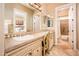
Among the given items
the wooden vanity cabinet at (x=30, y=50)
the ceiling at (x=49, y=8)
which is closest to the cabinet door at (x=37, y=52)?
the wooden vanity cabinet at (x=30, y=50)

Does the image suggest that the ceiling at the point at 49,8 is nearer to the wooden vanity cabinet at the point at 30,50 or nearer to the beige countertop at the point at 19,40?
the beige countertop at the point at 19,40

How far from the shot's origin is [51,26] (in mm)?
1681

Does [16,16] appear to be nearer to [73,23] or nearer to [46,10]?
[46,10]

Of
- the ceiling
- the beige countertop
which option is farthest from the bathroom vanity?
the ceiling

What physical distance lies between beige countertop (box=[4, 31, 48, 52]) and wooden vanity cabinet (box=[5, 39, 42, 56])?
53mm

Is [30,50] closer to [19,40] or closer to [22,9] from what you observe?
[19,40]

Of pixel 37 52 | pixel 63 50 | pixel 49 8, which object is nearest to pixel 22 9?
pixel 49 8

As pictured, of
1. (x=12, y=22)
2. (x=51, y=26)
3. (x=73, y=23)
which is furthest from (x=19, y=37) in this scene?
(x=73, y=23)

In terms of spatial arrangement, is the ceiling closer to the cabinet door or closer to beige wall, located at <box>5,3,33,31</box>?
beige wall, located at <box>5,3,33,31</box>

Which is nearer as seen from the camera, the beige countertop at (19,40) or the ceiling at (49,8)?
the beige countertop at (19,40)

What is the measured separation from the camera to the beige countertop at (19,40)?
52.7 inches

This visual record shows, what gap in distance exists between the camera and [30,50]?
1.60 m

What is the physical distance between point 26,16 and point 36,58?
2.06 feet

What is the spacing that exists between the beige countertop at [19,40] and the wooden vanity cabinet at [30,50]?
0.17 ft
